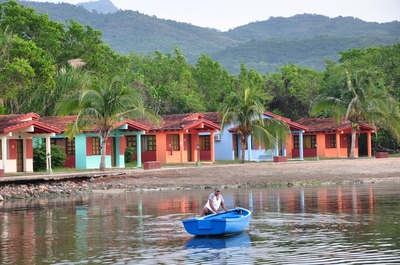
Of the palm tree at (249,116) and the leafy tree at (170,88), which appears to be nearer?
the palm tree at (249,116)

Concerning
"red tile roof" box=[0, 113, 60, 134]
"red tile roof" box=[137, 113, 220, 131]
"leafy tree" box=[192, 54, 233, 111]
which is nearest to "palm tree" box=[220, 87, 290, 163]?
"red tile roof" box=[137, 113, 220, 131]

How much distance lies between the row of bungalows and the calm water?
9.59 metres

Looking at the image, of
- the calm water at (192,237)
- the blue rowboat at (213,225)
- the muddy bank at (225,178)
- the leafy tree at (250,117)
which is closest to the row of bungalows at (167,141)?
the leafy tree at (250,117)

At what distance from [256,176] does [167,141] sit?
491 inches

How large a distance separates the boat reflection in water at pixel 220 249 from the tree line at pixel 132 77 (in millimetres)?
23866

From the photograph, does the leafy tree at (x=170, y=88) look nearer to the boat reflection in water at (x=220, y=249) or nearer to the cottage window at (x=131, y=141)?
the cottage window at (x=131, y=141)

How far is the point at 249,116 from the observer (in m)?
53.9

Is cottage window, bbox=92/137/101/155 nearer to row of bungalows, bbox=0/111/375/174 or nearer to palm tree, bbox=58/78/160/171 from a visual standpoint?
row of bungalows, bbox=0/111/375/174

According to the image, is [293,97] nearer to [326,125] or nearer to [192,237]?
[326,125]

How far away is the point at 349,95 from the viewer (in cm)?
5997

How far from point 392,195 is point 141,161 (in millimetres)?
25395

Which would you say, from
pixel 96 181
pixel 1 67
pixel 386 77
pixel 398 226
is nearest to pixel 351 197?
pixel 398 226

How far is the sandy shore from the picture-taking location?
42.7 meters

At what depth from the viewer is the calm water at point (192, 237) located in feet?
63.2
